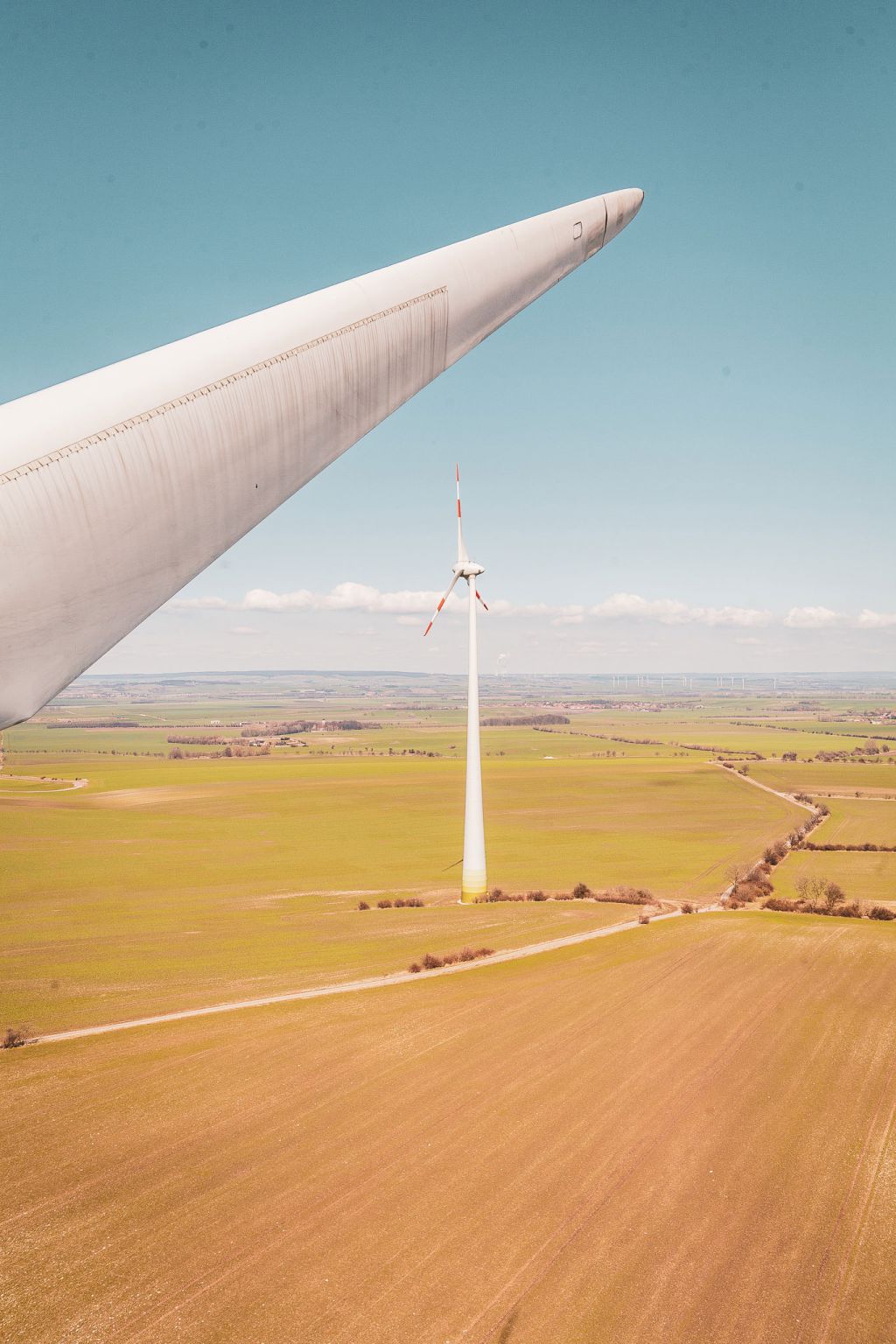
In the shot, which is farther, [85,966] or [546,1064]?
[85,966]

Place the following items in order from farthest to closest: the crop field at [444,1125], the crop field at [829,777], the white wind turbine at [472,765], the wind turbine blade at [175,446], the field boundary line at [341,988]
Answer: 1. the crop field at [829,777]
2. the white wind turbine at [472,765]
3. the field boundary line at [341,988]
4. the crop field at [444,1125]
5. the wind turbine blade at [175,446]

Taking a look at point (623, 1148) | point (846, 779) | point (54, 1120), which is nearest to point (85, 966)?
point (54, 1120)

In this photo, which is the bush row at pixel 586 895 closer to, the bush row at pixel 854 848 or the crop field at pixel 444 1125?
the crop field at pixel 444 1125

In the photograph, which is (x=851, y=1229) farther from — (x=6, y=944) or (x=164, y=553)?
(x=6, y=944)

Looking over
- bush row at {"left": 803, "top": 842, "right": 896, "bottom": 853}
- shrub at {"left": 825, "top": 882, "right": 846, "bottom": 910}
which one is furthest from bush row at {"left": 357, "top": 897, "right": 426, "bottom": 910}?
bush row at {"left": 803, "top": 842, "right": 896, "bottom": 853}

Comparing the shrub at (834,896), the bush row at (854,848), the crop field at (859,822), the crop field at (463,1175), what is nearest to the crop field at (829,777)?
the crop field at (859,822)

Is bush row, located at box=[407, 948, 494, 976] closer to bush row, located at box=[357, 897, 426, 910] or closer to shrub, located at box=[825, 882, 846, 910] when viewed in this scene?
bush row, located at box=[357, 897, 426, 910]
